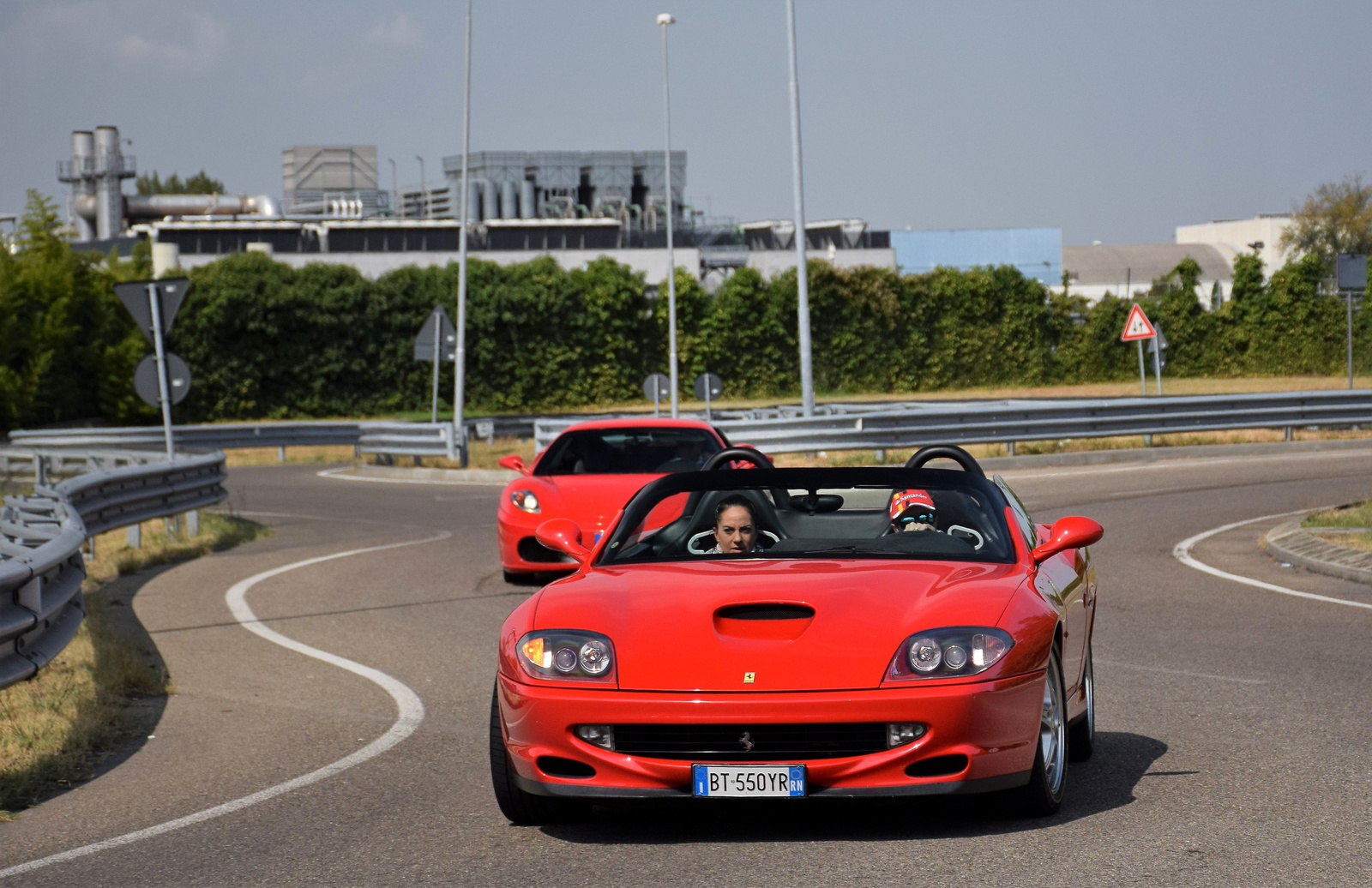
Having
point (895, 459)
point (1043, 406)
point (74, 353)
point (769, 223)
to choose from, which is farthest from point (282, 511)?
point (769, 223)

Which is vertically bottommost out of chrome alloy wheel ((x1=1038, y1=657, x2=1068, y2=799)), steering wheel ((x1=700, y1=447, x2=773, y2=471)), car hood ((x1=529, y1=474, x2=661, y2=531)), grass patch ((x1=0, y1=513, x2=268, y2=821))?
grass patch ((x1=0, y1=513, x2=268, y2=821))

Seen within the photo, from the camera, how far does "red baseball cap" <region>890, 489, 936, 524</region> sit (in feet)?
20.9

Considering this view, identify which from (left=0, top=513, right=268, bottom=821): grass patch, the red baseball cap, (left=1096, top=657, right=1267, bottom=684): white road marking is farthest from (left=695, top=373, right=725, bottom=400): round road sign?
the red baseball cap

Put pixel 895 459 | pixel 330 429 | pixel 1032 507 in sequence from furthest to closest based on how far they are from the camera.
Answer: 1. pixel 330 429
2. pixel 895 459
3. pixel 1032 507

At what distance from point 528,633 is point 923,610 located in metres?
1.26

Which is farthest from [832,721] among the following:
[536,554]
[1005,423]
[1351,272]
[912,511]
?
[1351,272]

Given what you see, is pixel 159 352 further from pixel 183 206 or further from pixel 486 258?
pixel 183 206

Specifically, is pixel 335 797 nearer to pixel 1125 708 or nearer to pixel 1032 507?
pixel 1125 708

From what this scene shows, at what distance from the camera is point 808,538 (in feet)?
20.9

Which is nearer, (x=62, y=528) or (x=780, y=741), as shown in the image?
(x=780, y=741)

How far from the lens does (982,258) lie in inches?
4050

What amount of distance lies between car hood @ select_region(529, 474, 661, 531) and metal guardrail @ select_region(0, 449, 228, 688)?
3.47 meters

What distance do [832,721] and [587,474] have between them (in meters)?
8.56

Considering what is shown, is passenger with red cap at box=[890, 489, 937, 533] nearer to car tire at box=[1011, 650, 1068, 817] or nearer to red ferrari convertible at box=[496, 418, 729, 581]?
car tire at box=[1011, 650, 1068, 817]
